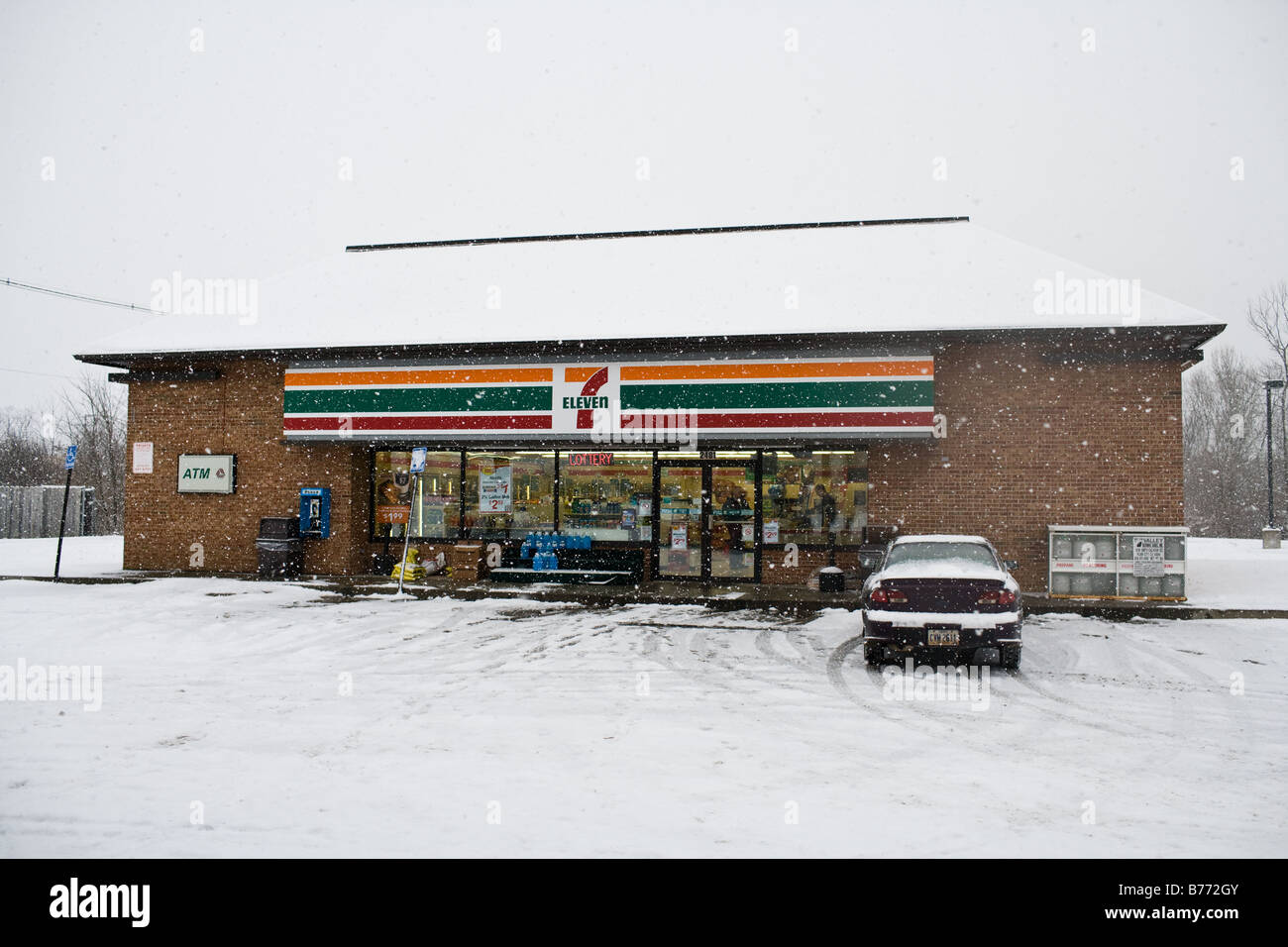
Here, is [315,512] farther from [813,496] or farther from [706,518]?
[813,496]

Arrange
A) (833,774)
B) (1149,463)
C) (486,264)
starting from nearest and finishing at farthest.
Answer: (833,774) < (1149,463) < (486,264)

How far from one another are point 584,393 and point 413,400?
11.9ft

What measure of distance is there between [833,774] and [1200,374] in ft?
215

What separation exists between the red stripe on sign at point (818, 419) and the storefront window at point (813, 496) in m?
1.24

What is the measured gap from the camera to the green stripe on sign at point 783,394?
48.7 ft

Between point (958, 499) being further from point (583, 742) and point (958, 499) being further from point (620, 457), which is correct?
point (583, 742)

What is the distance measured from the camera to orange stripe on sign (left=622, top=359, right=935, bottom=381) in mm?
14875

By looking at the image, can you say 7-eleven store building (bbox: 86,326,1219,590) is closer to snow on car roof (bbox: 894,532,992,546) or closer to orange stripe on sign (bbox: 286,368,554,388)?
orange stripe on sign (bbox: 286,368,554,388)

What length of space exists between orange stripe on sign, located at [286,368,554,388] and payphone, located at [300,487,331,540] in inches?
90.5

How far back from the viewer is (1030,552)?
49.2 feet

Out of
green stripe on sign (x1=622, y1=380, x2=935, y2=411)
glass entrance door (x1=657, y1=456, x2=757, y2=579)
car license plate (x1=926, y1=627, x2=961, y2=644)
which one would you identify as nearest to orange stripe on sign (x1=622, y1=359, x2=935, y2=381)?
green stripe on sign (x1=622, y1=380, x2=935, y2=411)

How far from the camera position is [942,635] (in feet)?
28.8

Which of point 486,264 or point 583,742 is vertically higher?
point 486,264

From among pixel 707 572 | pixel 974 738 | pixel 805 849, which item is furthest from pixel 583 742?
pixel 707 572
